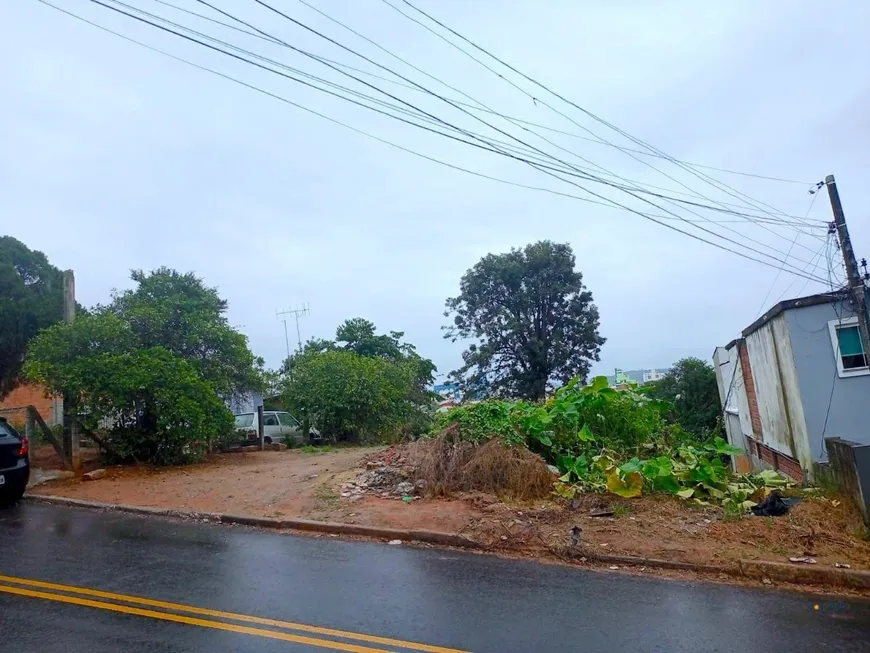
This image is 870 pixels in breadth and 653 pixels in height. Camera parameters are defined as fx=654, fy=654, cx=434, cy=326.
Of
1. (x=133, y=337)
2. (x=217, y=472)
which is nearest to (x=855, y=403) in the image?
(x=217, y=472)

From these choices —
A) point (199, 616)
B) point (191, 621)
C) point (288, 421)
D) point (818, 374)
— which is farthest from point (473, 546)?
point (288, 421)

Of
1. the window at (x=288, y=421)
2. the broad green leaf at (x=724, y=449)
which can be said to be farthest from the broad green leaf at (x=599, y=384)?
the window at (x=288, y=421)

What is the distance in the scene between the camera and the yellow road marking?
4941mm

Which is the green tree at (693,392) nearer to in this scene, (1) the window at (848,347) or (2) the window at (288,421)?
(2) the window at (288,421)

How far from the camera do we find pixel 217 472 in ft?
45.5

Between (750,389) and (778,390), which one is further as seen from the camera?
(750,389)

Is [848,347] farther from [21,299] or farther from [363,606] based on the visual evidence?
[21,299]

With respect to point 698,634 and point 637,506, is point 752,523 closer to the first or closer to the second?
point 637,506

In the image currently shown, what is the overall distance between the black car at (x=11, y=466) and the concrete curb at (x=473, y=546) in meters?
0.57

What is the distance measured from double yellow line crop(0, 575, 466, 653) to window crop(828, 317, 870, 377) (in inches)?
417

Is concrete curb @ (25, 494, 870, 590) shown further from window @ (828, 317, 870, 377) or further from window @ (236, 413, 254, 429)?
window @ (236, 413, 254, 429)

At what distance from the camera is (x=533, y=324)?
3709 cm

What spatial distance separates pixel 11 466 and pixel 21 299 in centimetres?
788

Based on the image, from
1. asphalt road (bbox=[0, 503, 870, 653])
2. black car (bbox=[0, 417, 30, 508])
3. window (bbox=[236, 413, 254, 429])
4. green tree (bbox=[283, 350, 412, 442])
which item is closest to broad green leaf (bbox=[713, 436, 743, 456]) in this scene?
asphalt road (bbox=[0, 503, 870, 653])
